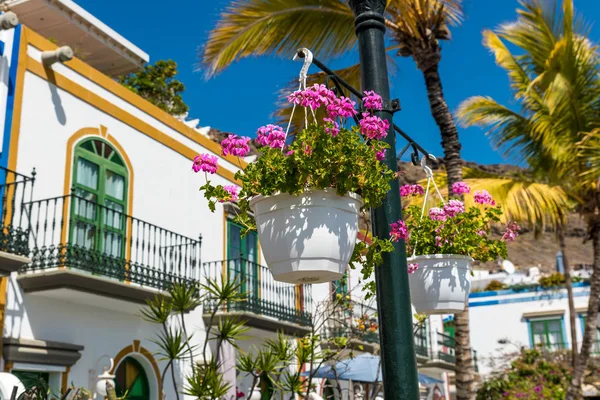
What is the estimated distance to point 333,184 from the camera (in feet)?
10.7

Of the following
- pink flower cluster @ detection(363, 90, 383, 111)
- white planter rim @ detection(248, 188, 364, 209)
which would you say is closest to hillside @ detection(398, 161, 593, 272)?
pink flower cluster @ detection(363, 90, 383, 111)

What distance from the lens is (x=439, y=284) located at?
4590 millimetres

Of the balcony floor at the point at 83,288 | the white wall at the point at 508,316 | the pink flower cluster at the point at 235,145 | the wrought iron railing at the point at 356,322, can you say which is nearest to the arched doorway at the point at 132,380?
the balcony floor at the point at 83,288

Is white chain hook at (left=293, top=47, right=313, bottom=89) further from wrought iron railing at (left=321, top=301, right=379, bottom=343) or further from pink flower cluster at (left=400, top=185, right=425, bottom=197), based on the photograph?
wrought iron railing at (left=321, top=301, right=379, bottom=343)

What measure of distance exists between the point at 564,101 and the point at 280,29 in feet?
25.9

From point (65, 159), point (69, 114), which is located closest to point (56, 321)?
point (65, 159)

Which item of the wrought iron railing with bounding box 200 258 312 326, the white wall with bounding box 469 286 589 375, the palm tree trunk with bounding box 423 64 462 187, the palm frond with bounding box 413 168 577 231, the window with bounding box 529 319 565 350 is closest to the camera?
the palm tree trunk with bounding box 423 64 462 187

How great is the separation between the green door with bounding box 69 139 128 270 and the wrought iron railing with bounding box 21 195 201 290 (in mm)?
15

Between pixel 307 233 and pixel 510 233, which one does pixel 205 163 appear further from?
pixel 510 233

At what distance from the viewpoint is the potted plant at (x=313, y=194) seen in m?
3.19

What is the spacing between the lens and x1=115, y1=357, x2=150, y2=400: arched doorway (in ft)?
36.9

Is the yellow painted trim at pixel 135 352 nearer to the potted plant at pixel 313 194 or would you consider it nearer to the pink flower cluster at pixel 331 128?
the potted plant at pixel 313 194

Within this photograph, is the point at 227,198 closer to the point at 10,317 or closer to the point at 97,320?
the point at 10,317

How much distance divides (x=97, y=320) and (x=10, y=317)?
172 centimetres
